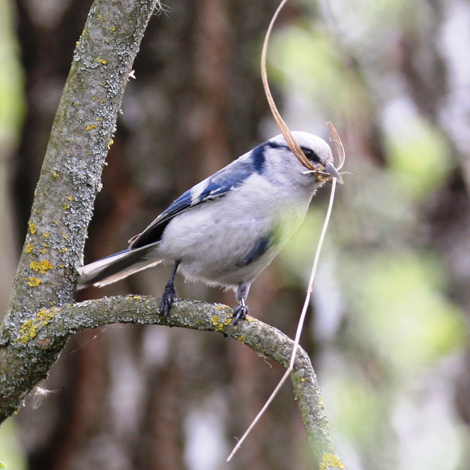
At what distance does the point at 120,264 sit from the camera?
2.77 m

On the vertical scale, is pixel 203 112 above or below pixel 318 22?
below

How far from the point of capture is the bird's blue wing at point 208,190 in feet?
8.71

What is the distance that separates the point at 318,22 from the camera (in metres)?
4.36

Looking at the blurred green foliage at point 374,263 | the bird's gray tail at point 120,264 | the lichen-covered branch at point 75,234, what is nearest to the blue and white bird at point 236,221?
the bird's gray tail at point 120,264

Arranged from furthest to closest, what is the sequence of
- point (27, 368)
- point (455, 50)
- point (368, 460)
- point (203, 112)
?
point (455, 50)
point (203, 112)
point (368, 460)
point (27, 368)

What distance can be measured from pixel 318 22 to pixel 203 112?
1093mm

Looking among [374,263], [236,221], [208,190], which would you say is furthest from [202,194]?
[374,263]

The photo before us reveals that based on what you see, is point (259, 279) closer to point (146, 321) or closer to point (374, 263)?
point (374, 263)

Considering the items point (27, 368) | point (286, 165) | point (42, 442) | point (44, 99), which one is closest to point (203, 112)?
point (44, 99)

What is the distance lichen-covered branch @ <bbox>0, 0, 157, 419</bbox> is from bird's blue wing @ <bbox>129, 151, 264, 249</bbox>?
87 cm

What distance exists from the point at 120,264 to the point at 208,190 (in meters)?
0.53

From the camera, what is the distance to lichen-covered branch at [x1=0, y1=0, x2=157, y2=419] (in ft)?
5.73

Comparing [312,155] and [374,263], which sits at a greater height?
[312,155]

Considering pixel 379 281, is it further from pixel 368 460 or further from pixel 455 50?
pixel 455 50
